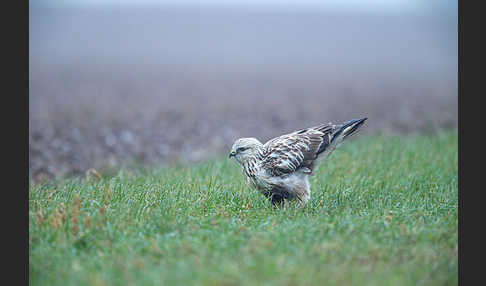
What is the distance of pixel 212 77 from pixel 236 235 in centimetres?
1596

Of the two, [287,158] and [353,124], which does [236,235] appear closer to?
[287,158]

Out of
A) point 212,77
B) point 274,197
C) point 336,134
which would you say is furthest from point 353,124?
point 212,77

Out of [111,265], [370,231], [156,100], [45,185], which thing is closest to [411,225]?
[370,231]

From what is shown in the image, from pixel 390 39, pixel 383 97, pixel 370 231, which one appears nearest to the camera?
pixel 370 231

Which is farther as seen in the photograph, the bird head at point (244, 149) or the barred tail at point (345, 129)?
the barred tail at point (345, 129)

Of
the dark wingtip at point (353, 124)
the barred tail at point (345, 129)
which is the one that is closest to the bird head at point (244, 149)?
the barred tail at point (345, 129)

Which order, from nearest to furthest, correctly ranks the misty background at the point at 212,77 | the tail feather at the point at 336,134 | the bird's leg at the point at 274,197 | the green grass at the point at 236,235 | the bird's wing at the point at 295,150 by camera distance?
the green grass at the point at 236,235, the bird's wing at the point at 295,150, the bird's leg at the point at 274,197, the tail feather at the point at 336,134, the misty background at the point at 212,77

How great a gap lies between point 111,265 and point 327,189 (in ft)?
11.3

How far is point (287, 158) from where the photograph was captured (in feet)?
18.6

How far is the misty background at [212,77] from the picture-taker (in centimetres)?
1087

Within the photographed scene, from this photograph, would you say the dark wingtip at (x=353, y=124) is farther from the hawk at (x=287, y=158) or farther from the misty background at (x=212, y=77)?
the misty background at (x=212, y=77)

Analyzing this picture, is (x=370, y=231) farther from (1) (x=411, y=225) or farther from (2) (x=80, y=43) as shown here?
(2) (x=80, y=43)

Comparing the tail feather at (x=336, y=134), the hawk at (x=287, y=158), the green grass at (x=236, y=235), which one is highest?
the tail feather at (x=336, y=134)

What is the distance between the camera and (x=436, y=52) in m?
29.5
